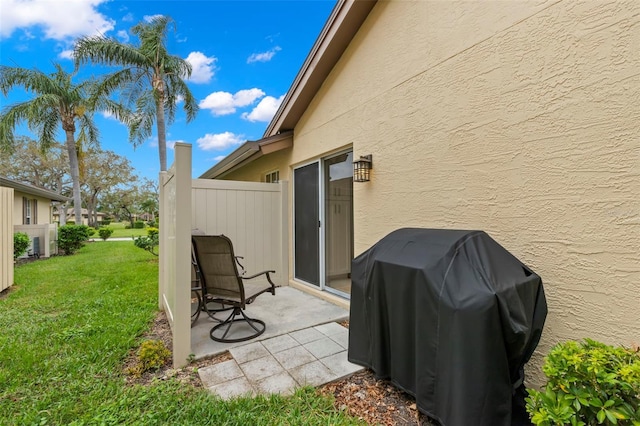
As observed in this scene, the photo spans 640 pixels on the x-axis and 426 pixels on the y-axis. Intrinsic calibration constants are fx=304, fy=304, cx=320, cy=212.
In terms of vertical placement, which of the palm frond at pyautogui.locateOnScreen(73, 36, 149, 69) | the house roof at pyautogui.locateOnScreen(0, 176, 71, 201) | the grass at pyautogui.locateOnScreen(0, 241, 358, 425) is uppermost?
the palm frond at pyautogui.locateOnScreen(73, 36, 149, 69)

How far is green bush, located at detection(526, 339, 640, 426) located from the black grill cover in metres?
0.33

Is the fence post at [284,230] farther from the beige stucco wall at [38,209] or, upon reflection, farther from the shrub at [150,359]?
the beige stucco wall at [38,209]

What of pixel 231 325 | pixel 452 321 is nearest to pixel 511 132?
pixel 452 321

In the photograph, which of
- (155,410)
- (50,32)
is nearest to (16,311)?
(155,410)

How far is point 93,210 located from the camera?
36.2 metres

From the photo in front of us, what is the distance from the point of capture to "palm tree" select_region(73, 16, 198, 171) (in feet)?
40.0

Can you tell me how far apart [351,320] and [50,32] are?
1445 cm

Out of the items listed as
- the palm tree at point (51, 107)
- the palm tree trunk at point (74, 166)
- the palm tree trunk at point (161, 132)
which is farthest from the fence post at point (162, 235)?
the palm tree trunk at point (74, 166)

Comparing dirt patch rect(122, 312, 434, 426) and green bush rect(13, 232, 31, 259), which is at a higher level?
green bush rect(13, 232, 31, 259)

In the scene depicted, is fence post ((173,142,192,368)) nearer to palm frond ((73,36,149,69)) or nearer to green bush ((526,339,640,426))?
green bush ((526,339,640,426))

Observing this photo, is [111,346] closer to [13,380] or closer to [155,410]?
[13,380]

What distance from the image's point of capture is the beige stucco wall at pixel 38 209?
1313 cm

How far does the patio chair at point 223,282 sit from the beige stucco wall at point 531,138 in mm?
1965

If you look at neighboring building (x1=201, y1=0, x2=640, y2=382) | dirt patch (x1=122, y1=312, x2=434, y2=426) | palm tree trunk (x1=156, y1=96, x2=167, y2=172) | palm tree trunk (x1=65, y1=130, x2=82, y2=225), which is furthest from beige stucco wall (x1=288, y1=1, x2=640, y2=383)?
palm tree trunk (x1=65, y1=130, x2=82, y2=225)
